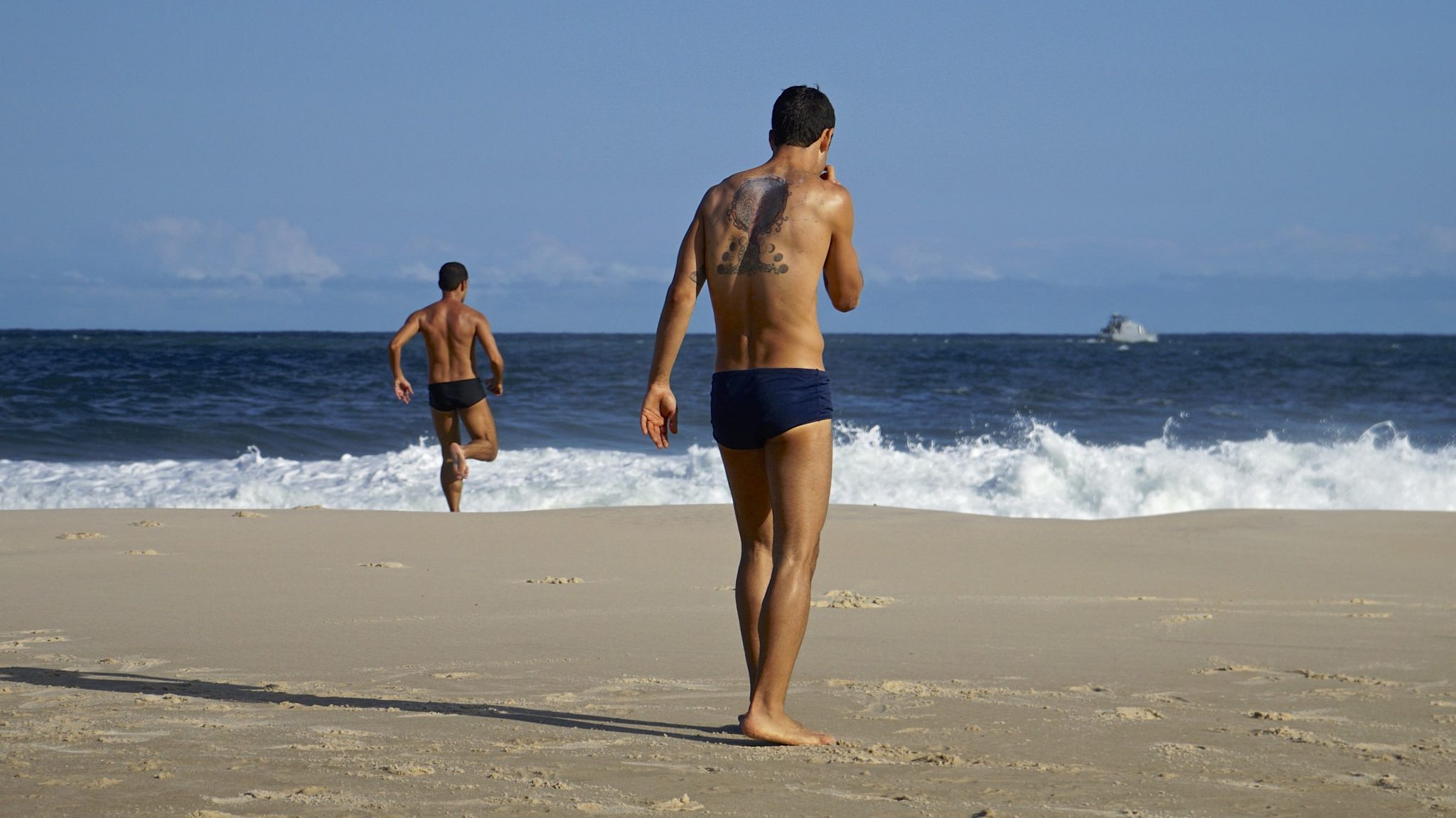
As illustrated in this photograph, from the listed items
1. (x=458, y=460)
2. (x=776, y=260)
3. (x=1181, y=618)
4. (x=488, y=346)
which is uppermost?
(x=488, y=346)

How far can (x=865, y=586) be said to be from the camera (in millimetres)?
6031

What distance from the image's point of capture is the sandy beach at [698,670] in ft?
9.35

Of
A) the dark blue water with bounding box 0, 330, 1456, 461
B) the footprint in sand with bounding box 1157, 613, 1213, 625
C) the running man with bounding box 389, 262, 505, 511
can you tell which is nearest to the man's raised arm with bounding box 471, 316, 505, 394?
the running man with bounding box 389, 262, 505, 511

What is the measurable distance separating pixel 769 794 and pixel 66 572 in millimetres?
4578

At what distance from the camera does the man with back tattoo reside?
11.0ft

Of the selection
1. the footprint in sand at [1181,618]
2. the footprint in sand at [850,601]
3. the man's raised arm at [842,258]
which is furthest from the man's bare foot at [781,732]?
the footprint in sand at [1181,618]

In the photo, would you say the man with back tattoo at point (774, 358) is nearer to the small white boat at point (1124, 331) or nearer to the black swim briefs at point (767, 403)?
the black swim briefs at point (767, 403)

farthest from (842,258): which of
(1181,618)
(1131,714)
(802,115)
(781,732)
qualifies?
(1181,618)

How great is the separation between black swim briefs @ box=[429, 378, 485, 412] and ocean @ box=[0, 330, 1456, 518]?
2447 mm

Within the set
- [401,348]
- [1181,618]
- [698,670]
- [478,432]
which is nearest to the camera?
[698,670]

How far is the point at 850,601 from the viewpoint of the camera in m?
5.57

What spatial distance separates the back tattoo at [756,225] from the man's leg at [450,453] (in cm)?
566

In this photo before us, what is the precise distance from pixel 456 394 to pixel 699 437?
873cm

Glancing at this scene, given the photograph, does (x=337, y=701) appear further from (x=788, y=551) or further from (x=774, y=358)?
(x=774, y=358)
